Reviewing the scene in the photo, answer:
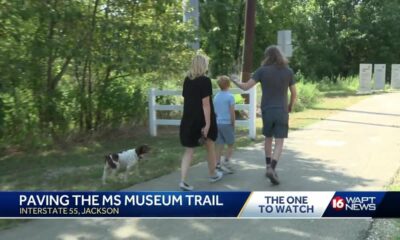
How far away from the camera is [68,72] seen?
1166cm

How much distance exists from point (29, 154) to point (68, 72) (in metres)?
2.04

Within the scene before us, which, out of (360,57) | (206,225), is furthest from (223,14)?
(206,225)

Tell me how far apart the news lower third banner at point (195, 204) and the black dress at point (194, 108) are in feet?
7.66

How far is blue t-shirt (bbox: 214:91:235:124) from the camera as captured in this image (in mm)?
8156

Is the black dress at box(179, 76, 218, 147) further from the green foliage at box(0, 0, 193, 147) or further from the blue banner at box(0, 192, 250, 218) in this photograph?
the green foliage at box(0, 0, 193, 147)

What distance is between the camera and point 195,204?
15.1ft

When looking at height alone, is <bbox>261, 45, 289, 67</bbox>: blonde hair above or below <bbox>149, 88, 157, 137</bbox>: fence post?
above

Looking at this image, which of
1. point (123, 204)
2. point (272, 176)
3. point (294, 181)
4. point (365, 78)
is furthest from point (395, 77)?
point (123, 204)

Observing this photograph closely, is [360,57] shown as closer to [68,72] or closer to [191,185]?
[68,72]

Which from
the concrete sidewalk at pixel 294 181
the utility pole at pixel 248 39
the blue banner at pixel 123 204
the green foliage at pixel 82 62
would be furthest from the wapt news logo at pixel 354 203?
Answer: the utility pole at pixel 248 39

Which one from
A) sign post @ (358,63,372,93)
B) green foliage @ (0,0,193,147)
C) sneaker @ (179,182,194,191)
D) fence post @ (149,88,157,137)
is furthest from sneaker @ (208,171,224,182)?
sign post @ (358,63,372,93)

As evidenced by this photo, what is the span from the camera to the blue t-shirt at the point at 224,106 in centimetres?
816

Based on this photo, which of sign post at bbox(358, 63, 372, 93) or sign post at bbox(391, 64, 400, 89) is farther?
sign post at bbox(391, 64, 400, 89)

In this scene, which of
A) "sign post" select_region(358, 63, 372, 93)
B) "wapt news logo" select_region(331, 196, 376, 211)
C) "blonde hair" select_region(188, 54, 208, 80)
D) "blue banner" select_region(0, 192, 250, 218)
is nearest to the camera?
"wapt news logo" select_region(331, 196, 376, 211)
